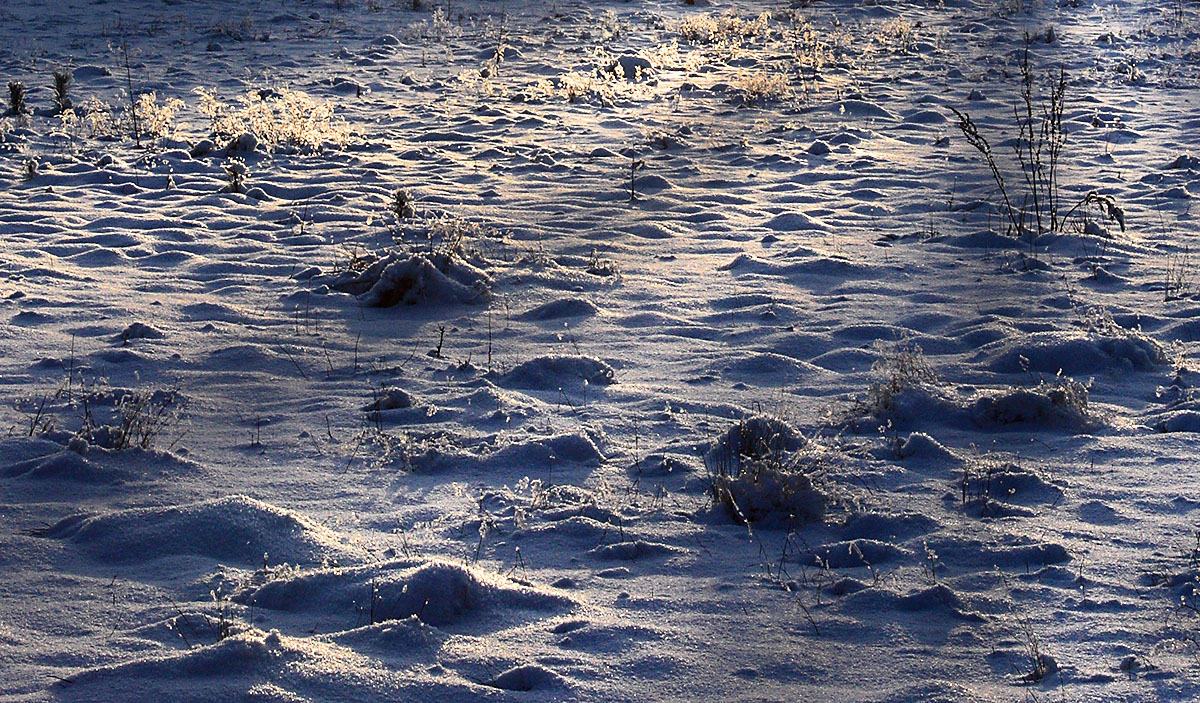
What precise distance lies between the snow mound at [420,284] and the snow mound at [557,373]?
929mm

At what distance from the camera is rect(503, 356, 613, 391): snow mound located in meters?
4.28

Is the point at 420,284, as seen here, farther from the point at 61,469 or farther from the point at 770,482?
the point at 770,482

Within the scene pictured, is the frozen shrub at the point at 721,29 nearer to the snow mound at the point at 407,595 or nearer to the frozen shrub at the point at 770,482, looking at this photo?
the frozen shrub at the point at 770,482

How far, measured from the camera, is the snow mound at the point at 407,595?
2699 millimetres

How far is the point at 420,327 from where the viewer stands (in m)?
4.93

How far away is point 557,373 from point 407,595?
5.62 feet

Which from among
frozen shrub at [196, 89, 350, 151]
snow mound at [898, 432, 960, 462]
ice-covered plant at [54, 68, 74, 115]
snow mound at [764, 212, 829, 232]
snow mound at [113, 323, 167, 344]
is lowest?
snow mound at [898, 432, 960, 462]

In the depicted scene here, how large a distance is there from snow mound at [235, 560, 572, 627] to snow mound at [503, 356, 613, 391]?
1488mm

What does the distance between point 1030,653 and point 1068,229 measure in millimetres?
4017

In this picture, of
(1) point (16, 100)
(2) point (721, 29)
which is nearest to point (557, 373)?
(1) point (16, 100)

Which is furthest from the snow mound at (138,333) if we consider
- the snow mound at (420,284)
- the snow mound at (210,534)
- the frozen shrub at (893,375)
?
the frozen shrub at (893,375)

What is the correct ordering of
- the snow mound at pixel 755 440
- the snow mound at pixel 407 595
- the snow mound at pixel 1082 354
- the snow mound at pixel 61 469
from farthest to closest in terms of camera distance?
the snow mound at pixel 1082 354
the snow mound at pixel 755 440
the snow mound at pixel 61 469
the snow mound at pixel 407 595

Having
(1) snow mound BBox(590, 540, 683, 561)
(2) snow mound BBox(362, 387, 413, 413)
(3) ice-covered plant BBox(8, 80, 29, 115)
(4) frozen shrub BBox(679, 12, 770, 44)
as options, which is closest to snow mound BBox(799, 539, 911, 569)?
(1) snow mound BBox(590, 540, 683, 561)

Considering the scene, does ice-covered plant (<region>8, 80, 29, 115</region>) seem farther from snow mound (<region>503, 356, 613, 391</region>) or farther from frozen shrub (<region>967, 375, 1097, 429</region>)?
frozen shrub (<region>967, 375, 1097, 429</region>)
